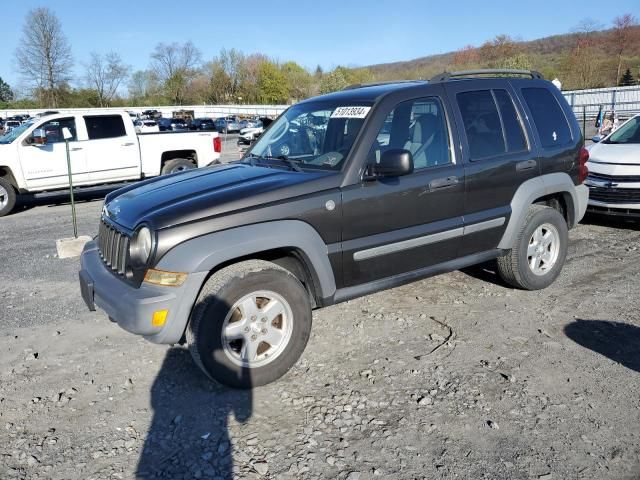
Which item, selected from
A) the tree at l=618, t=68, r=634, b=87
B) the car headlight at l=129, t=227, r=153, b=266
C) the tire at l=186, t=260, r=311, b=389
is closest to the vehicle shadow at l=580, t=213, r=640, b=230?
the tire at l=186, t=260, r=311, b=389

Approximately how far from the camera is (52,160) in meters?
10.7

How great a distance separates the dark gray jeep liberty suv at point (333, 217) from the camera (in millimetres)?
3355

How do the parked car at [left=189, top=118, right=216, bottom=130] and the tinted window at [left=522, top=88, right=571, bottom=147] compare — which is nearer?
the tinted window at [left=522, top=88, right=571, bottom=147]

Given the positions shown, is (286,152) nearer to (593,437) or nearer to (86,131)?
(593,437)

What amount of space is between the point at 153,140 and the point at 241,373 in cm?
916

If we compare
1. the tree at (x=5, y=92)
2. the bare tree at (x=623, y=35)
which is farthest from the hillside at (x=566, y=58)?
the tree at (x=5, y=92)

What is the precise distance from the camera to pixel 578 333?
422cm

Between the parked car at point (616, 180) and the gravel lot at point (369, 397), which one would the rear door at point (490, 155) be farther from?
the parked car at point (616, 180)

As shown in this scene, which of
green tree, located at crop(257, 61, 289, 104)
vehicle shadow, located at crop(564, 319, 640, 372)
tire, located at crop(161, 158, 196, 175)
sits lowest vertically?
vehicle shadow, located at crop(564, 319, 640, 372)

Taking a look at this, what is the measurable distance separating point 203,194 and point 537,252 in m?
3.19

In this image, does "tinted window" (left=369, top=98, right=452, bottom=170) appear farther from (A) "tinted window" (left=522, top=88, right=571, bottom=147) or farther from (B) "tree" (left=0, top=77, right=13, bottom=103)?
(B) "tree" (left=0, top=77, right=13, bottom=103)

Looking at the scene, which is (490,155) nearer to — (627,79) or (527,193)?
(527,193)

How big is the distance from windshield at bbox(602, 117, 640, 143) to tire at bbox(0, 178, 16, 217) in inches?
411

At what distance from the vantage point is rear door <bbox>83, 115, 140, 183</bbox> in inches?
433
